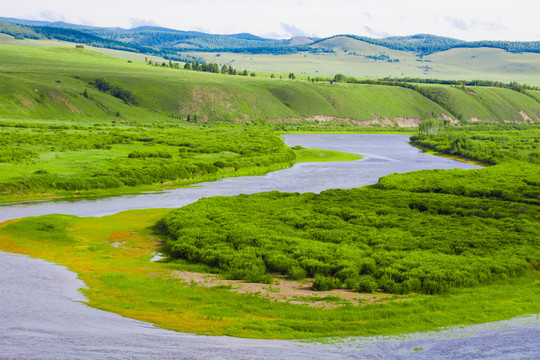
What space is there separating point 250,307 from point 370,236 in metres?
15.8

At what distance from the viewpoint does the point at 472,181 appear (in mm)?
67750

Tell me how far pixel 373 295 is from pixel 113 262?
1642cm

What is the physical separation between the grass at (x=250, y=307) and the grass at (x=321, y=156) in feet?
254

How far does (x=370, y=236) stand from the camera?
39.1 m

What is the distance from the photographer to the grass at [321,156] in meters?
111

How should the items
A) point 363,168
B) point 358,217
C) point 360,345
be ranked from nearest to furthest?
1. point 360,345
2. point 358,217
3. point 363,168

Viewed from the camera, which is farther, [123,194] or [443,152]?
[443,152]

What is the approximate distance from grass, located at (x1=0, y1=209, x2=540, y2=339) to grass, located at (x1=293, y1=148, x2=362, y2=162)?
77395 mm

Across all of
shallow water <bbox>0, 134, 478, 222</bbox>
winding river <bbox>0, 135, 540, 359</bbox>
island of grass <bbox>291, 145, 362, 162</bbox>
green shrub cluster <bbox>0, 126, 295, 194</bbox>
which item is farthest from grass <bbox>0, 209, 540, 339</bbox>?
island of grass <bbox>291, 145, 362, 162</bbox>

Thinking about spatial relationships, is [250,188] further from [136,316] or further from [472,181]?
[136,316]

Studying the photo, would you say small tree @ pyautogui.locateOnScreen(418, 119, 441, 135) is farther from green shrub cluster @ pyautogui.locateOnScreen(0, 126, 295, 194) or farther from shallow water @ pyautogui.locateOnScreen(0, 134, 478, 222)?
green shrub cluster @ pyautogui.locateOnScreen(0, 126, 295, 194)

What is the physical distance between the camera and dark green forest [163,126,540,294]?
100ft

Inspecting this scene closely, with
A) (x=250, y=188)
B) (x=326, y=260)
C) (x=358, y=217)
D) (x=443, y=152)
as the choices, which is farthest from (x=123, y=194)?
(x=443, y=152)

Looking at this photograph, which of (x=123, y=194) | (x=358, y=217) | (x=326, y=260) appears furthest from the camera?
(x=123, y=194)
